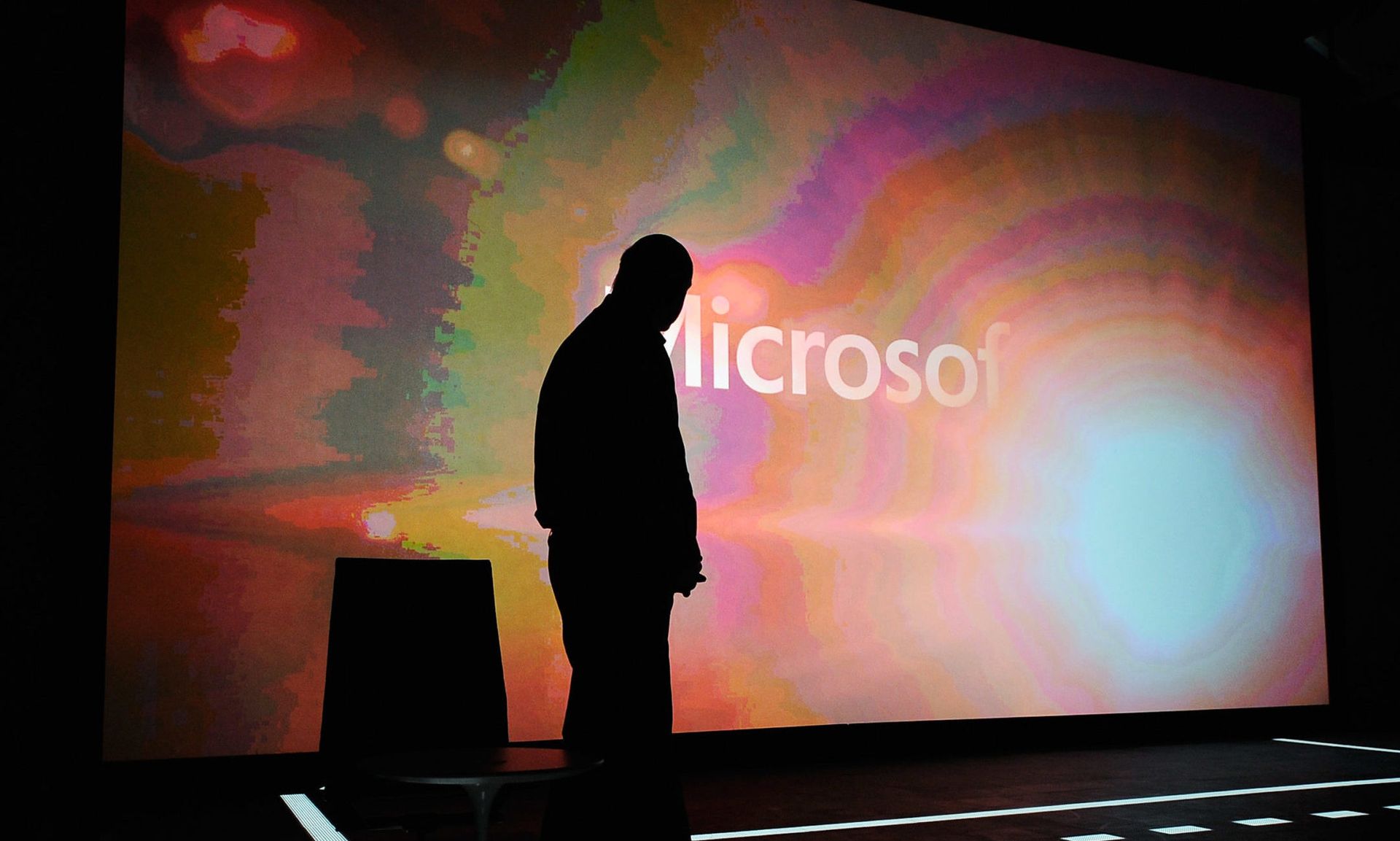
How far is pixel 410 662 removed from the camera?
228cm

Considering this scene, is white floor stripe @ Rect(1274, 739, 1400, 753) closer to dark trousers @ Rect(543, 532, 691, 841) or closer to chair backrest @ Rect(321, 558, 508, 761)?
dark trousers @ Rect(543, 532, 691, 841)

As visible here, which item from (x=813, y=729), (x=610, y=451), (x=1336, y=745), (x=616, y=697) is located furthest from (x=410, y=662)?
(x=1336, y=745)

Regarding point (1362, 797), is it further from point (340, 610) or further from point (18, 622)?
point (18, 622)

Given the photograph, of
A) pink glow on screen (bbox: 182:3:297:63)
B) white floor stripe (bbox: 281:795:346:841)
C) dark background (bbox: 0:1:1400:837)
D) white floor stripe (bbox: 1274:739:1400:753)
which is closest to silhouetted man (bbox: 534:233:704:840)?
dark background (bbox: 0:1:1400:837)

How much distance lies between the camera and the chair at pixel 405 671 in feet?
7.03

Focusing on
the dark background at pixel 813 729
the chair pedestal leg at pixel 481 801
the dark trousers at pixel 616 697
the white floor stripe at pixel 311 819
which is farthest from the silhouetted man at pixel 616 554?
the white floor stripe at pixel 311 819

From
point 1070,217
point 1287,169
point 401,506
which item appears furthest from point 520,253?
point 1287,169

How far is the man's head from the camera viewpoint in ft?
7.64

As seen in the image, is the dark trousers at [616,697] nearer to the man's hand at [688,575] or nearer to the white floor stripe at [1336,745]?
the man's hand at [688,575]

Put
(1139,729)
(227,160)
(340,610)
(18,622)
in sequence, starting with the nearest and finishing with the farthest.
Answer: (18,622)
(340,610)
(227,160)
(1139,729)

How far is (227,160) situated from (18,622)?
3.84m

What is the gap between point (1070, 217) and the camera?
560cm

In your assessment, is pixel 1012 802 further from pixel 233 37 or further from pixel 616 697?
pixel 233 37

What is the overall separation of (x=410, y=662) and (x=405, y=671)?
0.9 inches
